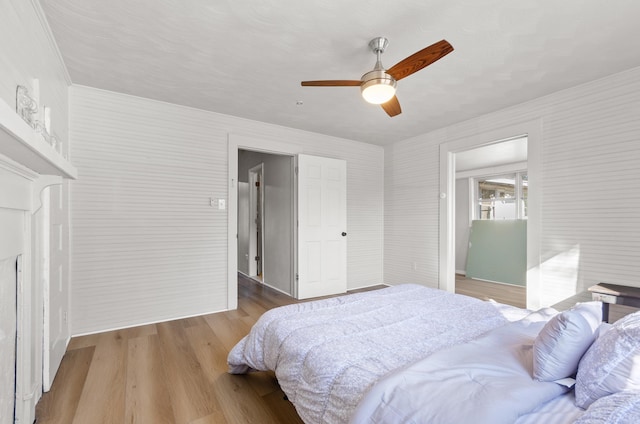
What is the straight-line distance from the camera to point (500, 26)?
2.01 metres

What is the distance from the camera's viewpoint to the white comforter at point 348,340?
1269mm

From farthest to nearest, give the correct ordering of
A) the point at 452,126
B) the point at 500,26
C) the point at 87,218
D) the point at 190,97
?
the point at 452,126 → the point at 190,97 → the point at 87,218 → the point at 500,26

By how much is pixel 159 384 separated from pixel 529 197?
3.99 metres

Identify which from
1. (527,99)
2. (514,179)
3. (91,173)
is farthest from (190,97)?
(514,179)

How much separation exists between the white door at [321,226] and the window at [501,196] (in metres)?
3.37

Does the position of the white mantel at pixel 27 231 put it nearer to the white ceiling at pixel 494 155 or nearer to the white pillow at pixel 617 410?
the white pillow at pixel 617 410

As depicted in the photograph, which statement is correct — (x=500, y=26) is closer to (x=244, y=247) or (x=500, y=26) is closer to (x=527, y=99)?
(x=527, y=99)

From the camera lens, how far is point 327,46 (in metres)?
2.22

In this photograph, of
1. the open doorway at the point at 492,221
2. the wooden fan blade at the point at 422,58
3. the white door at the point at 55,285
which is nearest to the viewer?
the wooden fan blade at the point at 422,58

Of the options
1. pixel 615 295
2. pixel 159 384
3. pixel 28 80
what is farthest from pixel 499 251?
pixel 28 80

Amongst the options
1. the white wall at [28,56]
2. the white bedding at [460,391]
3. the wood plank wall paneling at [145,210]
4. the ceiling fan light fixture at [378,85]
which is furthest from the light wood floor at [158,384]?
the ceiling fan light fixture at [378,85]

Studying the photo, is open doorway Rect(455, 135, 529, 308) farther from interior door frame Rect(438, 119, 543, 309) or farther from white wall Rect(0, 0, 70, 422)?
white wall Rect(0, 0, 70, 422)

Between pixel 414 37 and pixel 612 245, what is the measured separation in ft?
8.77

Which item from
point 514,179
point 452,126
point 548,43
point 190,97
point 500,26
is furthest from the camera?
point 514,179
